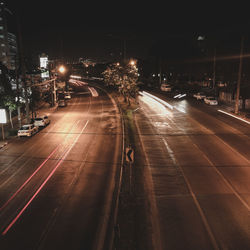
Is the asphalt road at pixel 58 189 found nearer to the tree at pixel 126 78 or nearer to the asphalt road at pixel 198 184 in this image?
the asphalt road at pixel 198 184

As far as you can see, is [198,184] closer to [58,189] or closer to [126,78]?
[58,189]

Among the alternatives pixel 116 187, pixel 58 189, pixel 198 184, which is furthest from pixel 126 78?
pixel 58 189

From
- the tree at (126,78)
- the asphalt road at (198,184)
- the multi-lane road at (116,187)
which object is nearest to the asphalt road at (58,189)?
the multi-lane road at (116,187)

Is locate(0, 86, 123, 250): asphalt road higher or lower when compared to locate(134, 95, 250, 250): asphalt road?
lower

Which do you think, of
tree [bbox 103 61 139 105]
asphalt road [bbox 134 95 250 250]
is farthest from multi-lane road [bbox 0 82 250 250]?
tree [bbox 103 61 139 105]

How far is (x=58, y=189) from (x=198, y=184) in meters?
7.77

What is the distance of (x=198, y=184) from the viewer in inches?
565

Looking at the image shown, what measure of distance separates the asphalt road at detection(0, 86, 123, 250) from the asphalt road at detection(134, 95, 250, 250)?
99.0 inches

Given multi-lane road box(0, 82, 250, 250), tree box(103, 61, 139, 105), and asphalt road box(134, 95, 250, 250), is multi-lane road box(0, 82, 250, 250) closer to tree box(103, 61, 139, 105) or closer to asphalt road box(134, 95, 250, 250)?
asphalt road box(134, 95, 250, 250)

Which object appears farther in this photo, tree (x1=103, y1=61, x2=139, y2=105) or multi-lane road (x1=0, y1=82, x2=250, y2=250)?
tree (x1=103, y1=61, x2=139, y2=105)

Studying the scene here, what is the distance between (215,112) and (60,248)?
33473mm

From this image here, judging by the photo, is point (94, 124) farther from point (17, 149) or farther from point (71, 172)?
point (71, 172)

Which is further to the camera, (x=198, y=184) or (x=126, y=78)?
(x=126, y=78)

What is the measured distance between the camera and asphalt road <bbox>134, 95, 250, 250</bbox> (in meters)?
9.77
